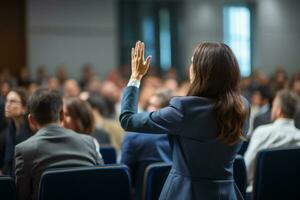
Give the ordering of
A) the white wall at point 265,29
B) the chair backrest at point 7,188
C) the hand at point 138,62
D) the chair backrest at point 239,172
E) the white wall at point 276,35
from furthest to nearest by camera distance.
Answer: the white wall at point 276,35 < the white wall at point 265,29 < the chair backrest at point 239,172 < the chair backrest at point 7,188 < the hand at point 138,62

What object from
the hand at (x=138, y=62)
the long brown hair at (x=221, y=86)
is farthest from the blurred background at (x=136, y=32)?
the long brown hair at (x=221, y=86)

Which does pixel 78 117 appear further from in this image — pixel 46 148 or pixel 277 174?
pixel 277 174

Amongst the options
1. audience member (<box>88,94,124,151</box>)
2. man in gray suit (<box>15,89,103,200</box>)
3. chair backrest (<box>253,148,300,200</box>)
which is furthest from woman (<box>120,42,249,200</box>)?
audience member (<box>88,94,124,151</box>)

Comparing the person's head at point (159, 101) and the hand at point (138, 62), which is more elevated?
the hand at point (138, 62)

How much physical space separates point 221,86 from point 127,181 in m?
0.85

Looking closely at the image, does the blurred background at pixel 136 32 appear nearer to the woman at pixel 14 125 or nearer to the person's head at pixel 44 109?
the woman at pixel 14 125

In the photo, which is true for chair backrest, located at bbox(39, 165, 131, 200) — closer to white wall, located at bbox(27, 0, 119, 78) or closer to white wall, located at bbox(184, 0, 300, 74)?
white wall, located at bbox(27, 0, 119, 78)

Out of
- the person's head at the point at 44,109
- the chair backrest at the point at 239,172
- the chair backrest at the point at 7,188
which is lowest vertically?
the chair backrest at the point at 239,172

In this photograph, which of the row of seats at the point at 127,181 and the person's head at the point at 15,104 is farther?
the person's head at the point at 15,104

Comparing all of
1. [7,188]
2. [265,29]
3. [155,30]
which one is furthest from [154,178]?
[265,29]

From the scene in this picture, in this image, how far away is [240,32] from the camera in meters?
16.0

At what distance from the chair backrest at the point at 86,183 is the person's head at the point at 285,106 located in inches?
73.6

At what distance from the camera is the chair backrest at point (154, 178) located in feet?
10.3

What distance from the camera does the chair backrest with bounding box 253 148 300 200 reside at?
334 centimetres
